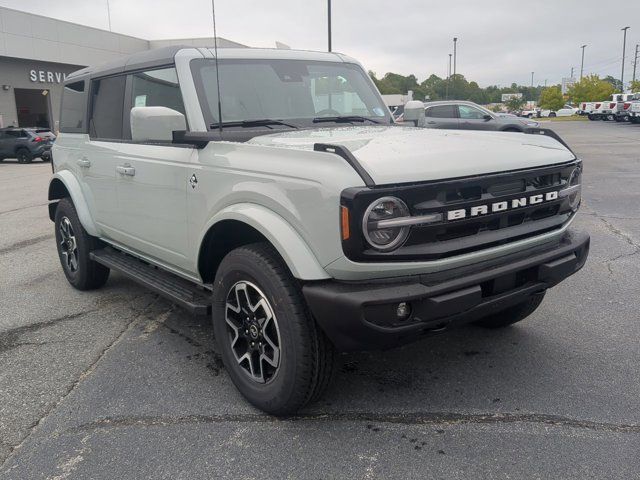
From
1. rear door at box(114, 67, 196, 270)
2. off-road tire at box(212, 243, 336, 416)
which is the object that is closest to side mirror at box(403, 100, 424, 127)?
rear door at box(114, 67, 196, 270)

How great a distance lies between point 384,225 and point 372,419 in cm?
111

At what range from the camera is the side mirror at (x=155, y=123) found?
10.7ft

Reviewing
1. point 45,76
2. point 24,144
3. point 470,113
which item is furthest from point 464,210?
point 45,76

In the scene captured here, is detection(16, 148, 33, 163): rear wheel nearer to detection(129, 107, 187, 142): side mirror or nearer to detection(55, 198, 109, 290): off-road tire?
detection(55, 198, 109, 290): off-road tire

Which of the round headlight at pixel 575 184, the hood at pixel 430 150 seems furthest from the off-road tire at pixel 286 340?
the round headlight at pixel 575 184

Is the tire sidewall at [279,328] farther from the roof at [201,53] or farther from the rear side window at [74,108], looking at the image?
the rear side window at [74,108]

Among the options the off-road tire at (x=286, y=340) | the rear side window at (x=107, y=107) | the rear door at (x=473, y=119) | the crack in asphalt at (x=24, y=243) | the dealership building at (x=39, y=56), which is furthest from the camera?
the dealership building at (x=39, y=56)

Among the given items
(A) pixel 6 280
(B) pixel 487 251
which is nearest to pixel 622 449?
(B) pixel 487 251

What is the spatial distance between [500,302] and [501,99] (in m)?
141

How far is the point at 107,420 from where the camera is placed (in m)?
3.01

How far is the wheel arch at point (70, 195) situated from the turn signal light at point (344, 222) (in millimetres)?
3089

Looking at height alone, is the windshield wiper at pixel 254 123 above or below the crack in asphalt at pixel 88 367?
above

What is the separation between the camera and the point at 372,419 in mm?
2953

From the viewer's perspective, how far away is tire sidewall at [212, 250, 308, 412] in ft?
8.86
